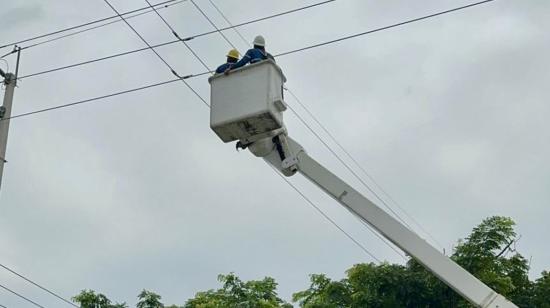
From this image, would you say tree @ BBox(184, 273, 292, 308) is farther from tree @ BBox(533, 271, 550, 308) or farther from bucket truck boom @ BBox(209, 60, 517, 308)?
bucket truck boom @ BBox(209, 60, 517, 308)

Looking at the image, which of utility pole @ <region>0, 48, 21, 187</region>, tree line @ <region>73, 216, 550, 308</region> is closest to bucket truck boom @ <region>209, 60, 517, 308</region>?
utility pole @ <region>0, 48, 21, 187</region>

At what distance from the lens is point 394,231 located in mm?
9172

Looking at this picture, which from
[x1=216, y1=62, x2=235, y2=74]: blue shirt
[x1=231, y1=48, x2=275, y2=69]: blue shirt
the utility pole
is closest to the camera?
[x1=231, y1=48, x2=275, y2=69]: blue shirt

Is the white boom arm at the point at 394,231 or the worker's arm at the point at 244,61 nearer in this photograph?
the white boom arm at the point at 394,231

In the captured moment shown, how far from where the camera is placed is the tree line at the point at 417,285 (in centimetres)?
1691

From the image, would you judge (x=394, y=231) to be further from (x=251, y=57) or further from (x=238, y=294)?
(x=238, y=294)

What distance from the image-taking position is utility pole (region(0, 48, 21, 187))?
11034 mm

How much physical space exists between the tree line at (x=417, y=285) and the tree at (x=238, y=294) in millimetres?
28

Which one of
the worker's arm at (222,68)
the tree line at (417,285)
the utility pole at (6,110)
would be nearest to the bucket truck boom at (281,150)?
the worker's arm at (222,68)

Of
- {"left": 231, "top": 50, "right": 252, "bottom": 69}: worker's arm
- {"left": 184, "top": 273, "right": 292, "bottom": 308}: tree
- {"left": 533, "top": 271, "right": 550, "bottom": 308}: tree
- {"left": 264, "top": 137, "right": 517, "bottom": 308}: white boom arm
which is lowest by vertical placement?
{"left": 264, "top": 137, "right": 517, "bottom": 308}: white boom arm

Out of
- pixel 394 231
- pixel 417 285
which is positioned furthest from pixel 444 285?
pixel 394 231

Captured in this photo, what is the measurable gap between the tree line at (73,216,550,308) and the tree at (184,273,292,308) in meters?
0.03

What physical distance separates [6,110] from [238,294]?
28.7 ft

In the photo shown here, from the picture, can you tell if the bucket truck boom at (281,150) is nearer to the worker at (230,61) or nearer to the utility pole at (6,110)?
the worker at (230,61)
